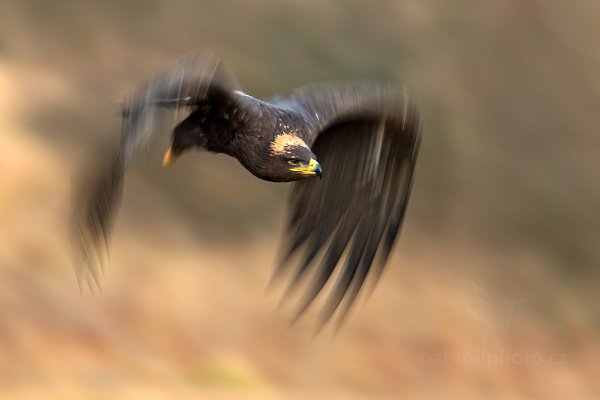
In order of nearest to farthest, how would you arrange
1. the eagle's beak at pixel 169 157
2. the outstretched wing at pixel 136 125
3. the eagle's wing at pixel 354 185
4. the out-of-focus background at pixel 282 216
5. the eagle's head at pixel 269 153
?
the outstretched wing at pixel 136 125
the eagle's head at pixel 269 153
the eagle's beak at pixel 169 157
the eagle's wing at pixel 354 185
the out-of-focus background at pixel 282 216

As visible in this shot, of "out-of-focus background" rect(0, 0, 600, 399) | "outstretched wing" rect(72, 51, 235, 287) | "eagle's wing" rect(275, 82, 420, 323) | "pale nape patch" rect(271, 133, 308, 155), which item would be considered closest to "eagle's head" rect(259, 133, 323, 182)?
"pale nape patch" rect(271, 133, 308, 155)

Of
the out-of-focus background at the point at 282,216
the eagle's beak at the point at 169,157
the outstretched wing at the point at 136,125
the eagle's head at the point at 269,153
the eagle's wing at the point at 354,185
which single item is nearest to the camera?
the outstretched wing at the point at 136,125

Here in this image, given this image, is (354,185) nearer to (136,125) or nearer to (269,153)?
(269,153)

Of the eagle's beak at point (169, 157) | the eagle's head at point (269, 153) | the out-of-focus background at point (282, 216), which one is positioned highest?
the eagle's head at point (269, 153)

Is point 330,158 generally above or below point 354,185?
above

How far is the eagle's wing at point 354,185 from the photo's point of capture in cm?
557

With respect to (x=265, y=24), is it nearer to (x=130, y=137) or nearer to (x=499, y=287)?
(x=499, y=287)

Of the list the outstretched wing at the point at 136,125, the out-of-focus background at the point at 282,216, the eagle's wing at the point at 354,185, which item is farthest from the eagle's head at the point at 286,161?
the out-of-focus background at the point at 282,216

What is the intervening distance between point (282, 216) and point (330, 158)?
6605 millimetres

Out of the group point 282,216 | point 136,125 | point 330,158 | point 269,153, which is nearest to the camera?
point 136,125

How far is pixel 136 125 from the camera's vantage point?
3.93 m

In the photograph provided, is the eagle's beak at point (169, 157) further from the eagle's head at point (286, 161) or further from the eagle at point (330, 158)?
the eagle's head at point (286, 161)

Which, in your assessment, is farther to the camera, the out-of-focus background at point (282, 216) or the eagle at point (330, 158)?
the out-of-focus background at point (282, 216)

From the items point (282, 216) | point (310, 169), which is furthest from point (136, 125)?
point (282, 216)
